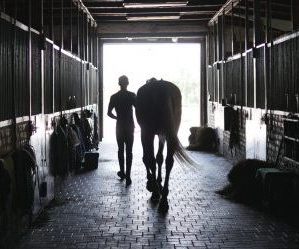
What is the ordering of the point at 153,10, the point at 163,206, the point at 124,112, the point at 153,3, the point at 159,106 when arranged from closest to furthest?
the point at 163,206, the point at 159,106, the point at 124,112, the point at 153,3, the point at 153,10

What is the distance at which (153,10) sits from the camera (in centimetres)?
1126

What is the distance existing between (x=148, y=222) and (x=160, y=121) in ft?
4.46

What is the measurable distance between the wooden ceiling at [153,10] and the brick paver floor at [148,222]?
427 centimetres

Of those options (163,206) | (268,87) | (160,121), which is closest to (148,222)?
(163,206)

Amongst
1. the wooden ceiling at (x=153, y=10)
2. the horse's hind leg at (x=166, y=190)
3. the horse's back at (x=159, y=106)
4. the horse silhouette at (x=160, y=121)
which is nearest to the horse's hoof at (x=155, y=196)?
the horse silhouette at (x=160, y=121)

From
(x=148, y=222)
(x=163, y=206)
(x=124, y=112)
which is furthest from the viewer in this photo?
(x=124, y=112)

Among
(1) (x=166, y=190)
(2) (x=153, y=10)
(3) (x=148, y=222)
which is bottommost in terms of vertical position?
(3) (x=148, y=222)

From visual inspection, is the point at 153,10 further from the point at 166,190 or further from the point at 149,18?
the point at 166,190

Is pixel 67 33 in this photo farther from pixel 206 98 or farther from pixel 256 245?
pixel 256 245

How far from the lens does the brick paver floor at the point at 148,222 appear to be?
4.25 meters

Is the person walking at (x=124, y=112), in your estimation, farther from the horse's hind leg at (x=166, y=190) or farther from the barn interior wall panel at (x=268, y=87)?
the barn interior wall panel at (x=268, y=87)

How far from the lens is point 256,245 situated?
13.6ft

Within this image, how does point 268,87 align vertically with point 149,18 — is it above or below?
below

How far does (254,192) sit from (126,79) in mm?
2567
